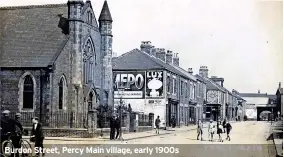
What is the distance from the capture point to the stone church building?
8.57 meters

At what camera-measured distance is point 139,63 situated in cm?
873

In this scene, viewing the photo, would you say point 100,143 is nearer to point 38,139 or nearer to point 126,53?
point 38,139

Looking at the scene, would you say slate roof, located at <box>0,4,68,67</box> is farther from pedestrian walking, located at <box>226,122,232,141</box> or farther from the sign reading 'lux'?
pedestrian walking, located at <box>226,122,232,141</box>

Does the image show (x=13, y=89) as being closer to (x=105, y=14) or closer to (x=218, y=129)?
(x=105, y=14)

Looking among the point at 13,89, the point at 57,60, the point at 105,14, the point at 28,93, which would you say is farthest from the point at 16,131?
the point at 105,14

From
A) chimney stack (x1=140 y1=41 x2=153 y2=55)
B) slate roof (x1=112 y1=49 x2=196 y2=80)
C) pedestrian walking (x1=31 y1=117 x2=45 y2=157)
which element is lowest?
pedestrian walking (x1=31 y1=117 x2=45 y2=157)

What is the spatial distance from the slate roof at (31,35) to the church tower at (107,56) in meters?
0.61

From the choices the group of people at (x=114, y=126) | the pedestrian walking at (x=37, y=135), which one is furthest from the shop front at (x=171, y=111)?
the pedestrian walking at (x=37, y=135)

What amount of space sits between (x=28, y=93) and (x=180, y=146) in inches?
94.5

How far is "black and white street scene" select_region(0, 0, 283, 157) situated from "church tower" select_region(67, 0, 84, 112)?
15 millimetres

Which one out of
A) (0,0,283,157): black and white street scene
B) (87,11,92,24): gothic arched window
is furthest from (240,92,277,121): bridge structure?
(87,11,92,24): gothic arched window

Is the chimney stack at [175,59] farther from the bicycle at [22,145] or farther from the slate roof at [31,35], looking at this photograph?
the bicycle at [22,145]

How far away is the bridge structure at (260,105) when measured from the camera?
8281mm

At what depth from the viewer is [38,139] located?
7.97 metres
